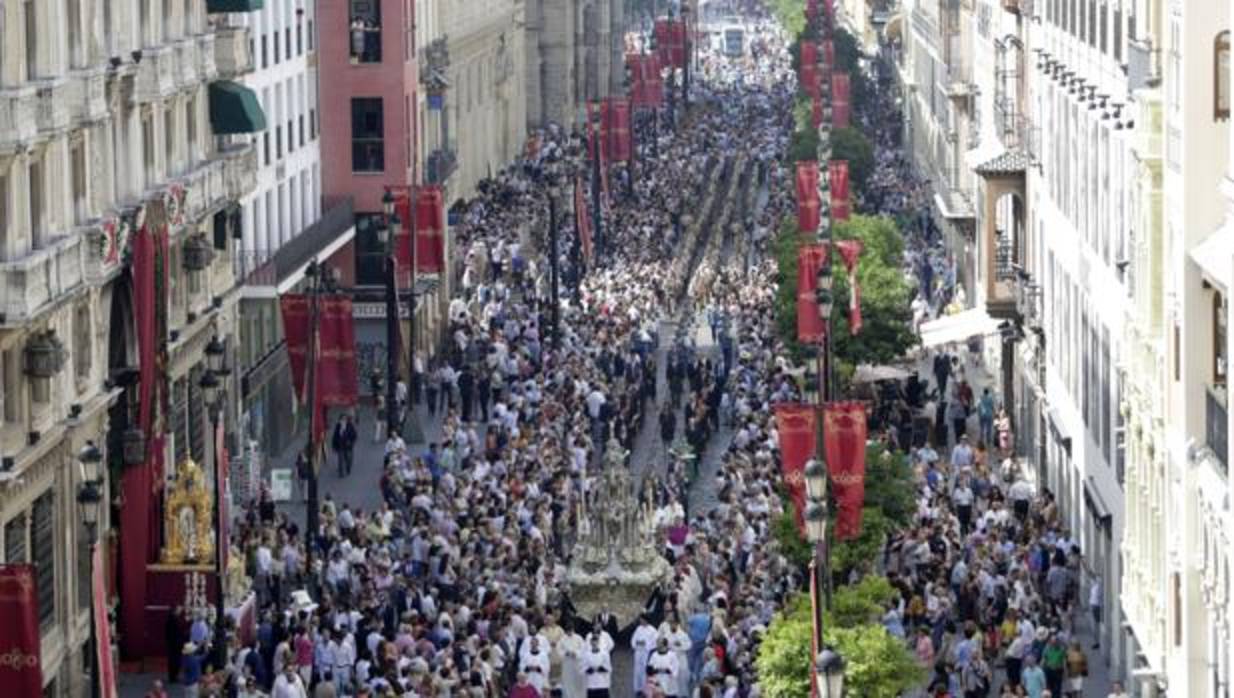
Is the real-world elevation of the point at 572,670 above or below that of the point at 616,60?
below

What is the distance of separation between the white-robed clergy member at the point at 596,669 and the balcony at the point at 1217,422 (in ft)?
34.0

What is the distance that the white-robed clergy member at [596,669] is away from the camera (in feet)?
173

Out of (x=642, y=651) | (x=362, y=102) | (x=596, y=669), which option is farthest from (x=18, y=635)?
(x=362, y=102)

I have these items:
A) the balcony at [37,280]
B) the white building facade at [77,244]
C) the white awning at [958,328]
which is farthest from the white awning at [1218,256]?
the white awning at [958,328]

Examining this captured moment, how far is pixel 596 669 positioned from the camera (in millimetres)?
52688

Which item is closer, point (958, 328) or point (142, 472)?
point (142, 472)

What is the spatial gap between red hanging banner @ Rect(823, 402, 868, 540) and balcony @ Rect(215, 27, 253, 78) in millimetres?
22713

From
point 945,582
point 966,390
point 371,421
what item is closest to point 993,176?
point 966,390

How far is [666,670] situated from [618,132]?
7586 cm

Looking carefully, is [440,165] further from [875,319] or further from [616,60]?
[616,60]

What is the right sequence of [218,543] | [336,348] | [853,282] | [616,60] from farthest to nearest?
[616,60], [853,282], [336,348], [218,543]

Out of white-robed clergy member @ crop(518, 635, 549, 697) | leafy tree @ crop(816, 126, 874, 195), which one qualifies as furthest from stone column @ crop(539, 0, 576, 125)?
white-robed clergy member @ crop(518, 635, 549, 697)

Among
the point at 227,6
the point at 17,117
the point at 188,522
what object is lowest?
the point at 188,522

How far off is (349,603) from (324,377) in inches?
635
